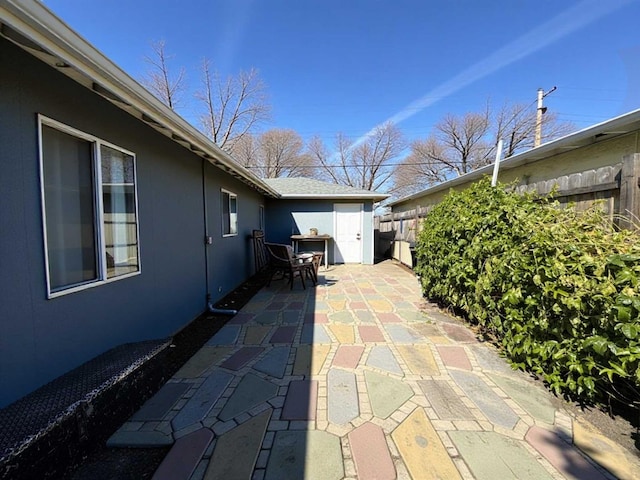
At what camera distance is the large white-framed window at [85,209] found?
192 centimetres

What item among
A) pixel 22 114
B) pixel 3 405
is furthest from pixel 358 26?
pixel 3 405

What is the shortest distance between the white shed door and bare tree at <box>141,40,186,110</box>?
38.4 feet

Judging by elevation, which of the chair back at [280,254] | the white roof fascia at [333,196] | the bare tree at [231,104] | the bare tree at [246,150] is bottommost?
the chair back at [280,254]

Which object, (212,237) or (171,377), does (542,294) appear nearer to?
(171,377)

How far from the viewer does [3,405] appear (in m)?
1.55

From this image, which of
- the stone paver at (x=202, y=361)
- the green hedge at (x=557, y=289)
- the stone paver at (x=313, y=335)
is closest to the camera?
the green hedge at (x=557, y=289)

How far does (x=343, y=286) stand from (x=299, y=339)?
284 centimetres

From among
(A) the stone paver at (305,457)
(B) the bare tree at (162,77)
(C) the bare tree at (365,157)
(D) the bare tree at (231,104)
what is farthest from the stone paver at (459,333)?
(C) the bare tree at (365,157)

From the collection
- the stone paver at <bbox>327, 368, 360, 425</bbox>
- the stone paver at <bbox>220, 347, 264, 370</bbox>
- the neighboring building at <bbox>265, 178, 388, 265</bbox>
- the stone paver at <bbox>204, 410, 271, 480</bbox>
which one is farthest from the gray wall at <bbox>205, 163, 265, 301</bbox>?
the stone paver at <bbox>204, 410, 271, 480</bbox>

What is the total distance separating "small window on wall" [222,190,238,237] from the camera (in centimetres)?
547

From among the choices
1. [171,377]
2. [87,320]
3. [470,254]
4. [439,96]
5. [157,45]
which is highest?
[157,45]

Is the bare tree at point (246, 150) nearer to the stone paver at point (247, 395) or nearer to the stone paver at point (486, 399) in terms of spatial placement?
the stone paver at point (247, 395)

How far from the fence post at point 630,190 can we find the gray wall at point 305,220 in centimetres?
684

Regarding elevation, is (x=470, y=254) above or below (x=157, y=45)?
below
